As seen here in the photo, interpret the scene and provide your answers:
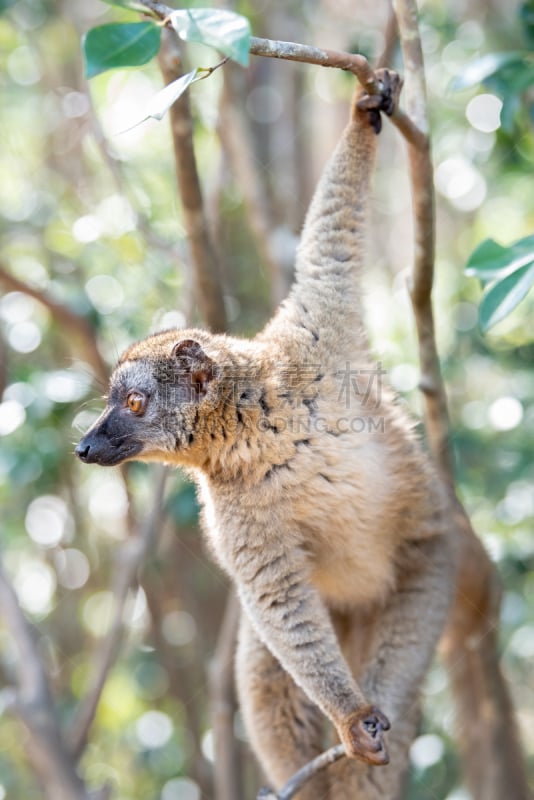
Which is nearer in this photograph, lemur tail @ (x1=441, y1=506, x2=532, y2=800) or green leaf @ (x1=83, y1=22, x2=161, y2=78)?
green leaf @ (x1=83, y1=22, x2=161, y2=78)

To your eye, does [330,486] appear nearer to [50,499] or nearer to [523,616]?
[523,616]

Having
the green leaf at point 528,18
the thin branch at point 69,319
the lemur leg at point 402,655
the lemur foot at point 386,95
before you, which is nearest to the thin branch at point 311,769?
the lemur leg at point 402,655

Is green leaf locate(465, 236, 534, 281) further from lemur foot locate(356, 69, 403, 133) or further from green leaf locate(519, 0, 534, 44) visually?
green leaf locate(519, 0, 534, 44)

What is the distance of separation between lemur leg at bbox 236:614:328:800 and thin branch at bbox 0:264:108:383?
5.79ft

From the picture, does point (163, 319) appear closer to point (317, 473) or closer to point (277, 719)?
point (317, 473)

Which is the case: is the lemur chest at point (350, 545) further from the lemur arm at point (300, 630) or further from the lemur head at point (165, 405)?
the lemur head at point (165, 405)

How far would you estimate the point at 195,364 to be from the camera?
3514 millimetres

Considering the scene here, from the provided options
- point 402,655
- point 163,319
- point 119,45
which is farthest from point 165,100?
point 163,319

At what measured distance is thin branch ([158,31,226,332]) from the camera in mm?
3924

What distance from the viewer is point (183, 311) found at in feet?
17.8

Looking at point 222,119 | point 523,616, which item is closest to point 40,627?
point 523,616

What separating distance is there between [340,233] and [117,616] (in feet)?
8.04

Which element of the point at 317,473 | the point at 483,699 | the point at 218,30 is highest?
the point at 218,30

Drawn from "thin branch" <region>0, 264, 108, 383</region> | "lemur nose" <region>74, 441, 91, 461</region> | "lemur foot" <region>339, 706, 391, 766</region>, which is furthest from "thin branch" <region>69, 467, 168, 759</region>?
"lemur foot" <region>339, 706, 391, 766</region>
